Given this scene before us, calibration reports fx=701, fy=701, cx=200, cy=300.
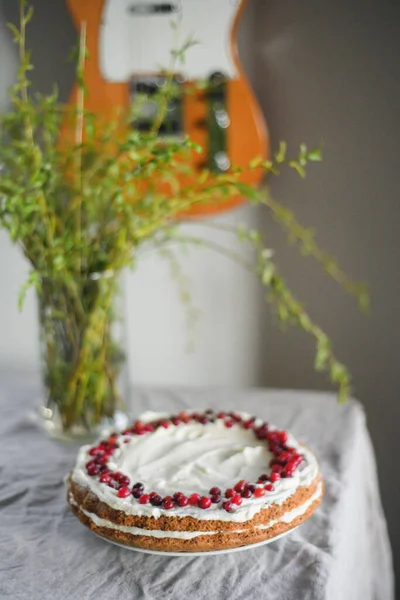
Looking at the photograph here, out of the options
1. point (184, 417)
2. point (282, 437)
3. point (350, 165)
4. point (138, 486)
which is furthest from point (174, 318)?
point (138, 486)

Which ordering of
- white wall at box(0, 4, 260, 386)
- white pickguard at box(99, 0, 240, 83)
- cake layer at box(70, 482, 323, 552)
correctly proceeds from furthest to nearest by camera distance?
white wall at box(0, 4, 260, 386), white pickguard at box(99, 0, 240, 83), cake layer at box(70, 482, 323, 552)

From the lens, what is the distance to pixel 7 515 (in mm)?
941

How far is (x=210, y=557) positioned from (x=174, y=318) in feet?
3.02

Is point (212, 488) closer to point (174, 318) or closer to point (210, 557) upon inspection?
point (210, 557)

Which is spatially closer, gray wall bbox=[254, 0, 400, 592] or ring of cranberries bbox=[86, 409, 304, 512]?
ring of cranberries bbox=[86, 409, 304, 512]

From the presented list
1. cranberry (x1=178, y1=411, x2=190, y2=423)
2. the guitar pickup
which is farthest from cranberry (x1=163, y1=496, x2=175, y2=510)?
the guitar pickup

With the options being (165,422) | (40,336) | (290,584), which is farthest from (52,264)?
(290,584)

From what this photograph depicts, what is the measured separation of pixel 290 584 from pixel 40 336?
0.58 m

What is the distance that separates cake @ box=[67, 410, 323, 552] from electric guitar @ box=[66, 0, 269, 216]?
0.69m

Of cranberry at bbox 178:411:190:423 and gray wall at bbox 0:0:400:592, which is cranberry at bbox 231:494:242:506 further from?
gray wall at bbox 0:0:400:592

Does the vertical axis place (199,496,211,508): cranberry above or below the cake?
above

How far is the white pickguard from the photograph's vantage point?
56.1 inches

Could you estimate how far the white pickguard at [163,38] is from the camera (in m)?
1.43

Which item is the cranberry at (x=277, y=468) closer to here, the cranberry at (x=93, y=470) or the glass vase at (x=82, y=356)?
the cranberry at (x=93, y=470)
